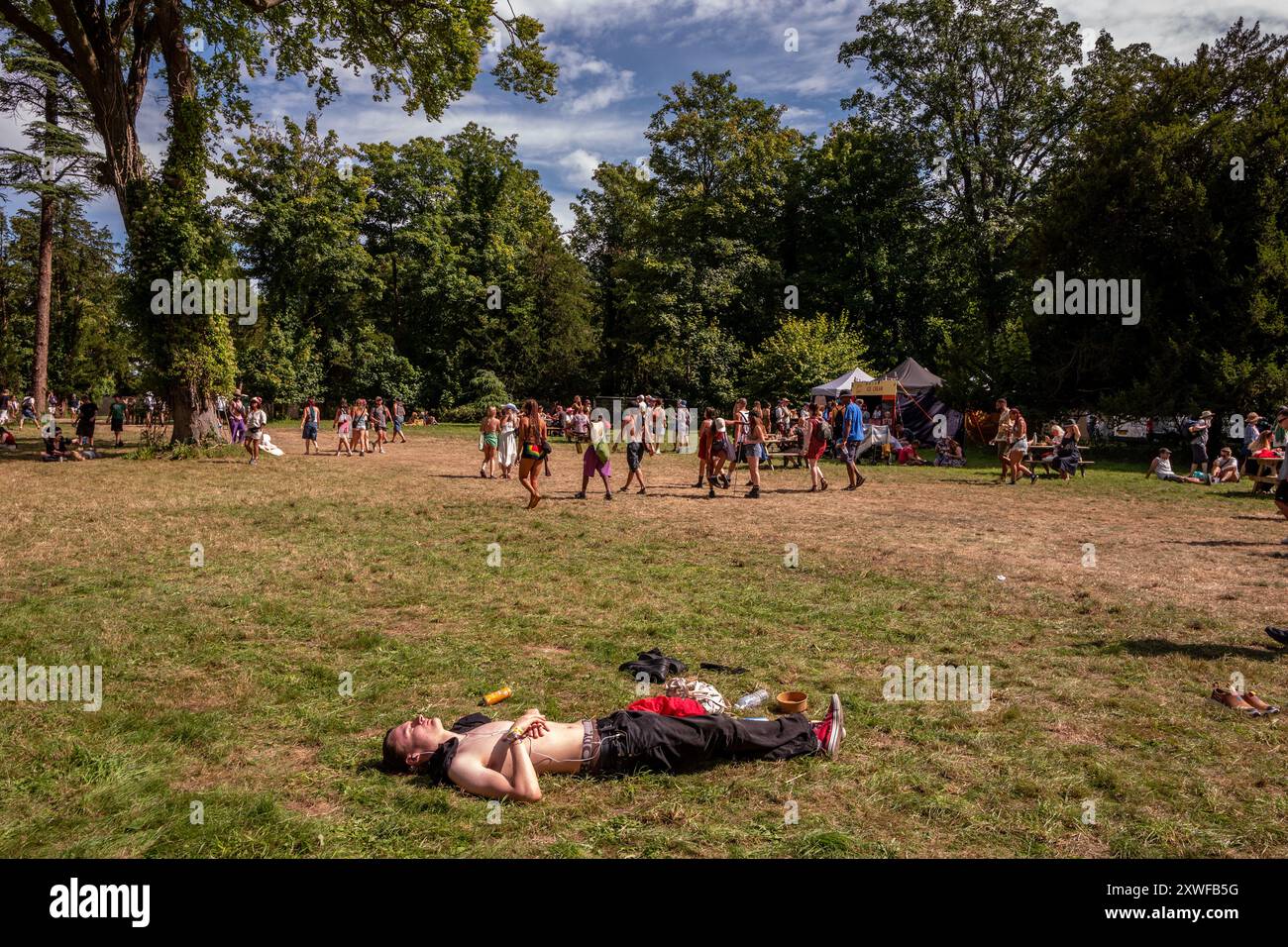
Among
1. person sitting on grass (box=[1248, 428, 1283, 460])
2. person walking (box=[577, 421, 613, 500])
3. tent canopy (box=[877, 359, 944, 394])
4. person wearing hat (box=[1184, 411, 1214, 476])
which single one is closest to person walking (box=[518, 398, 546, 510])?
person walking (box=[577, 421, 613, 500])

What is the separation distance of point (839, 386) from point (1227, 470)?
528 inches

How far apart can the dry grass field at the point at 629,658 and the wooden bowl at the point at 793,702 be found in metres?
0.28

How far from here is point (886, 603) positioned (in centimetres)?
782

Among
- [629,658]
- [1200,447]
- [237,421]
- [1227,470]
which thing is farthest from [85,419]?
[1227,470]

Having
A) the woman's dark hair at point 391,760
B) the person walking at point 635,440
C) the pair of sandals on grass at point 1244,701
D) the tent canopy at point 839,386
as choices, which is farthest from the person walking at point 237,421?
the pair of sandals on grass at point 1244,701

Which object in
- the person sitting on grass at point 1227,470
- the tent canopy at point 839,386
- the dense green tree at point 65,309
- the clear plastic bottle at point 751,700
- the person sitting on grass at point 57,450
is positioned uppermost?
the dense green tree at point 65,309

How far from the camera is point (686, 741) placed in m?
4.20

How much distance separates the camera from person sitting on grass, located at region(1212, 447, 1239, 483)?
19.6m

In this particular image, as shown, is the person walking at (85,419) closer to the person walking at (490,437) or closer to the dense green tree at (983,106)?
the person walking at (490,437)

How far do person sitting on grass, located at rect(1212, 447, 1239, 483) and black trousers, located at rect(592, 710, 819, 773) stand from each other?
68.5ft

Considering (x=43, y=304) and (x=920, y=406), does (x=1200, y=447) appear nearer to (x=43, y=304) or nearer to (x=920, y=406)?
(x=920, y=406)

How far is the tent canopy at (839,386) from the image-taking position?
3030 cm

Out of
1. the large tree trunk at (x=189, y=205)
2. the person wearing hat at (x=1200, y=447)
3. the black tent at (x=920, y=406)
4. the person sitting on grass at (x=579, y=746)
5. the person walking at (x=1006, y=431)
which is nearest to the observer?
the person sitting on grass at (x=579, y=746)
